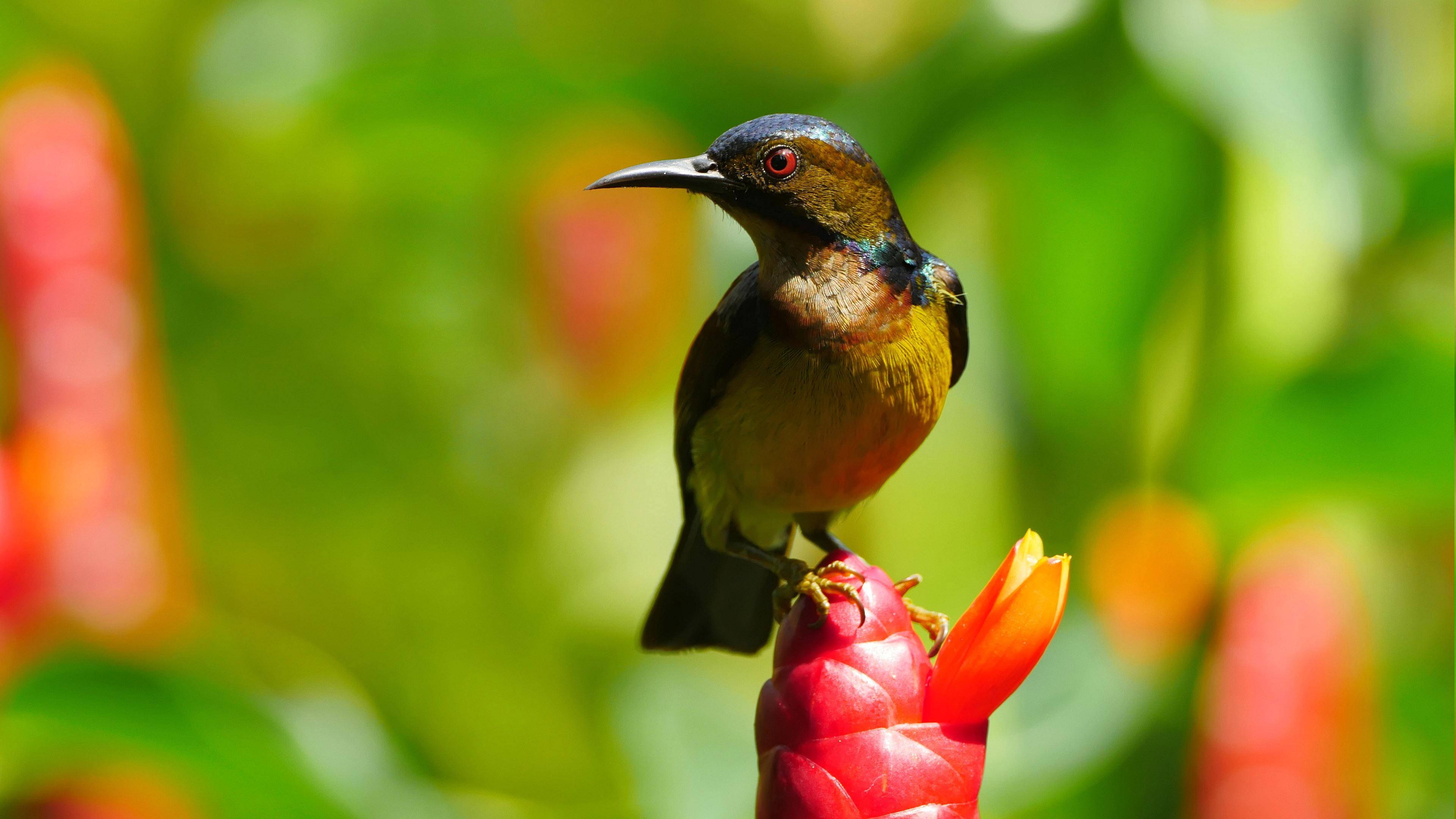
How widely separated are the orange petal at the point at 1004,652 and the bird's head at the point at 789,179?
2.74 ft

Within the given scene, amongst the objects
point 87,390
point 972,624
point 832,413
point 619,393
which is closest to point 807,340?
point 832,413

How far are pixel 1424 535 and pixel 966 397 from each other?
2040mm

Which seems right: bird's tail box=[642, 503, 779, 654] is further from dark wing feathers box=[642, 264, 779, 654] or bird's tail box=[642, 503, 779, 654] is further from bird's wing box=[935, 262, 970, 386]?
bird's wing box=[935, 262, 970, 386]

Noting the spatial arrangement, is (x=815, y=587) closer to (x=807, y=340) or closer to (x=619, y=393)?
(x=807, y=340)

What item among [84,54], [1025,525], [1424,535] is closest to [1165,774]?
[1025,525]

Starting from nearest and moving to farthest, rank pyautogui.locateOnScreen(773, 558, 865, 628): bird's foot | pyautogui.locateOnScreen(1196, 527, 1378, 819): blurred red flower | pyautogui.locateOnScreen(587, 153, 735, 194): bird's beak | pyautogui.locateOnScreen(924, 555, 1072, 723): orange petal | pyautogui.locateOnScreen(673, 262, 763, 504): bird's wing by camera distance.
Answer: pyautogui.locateOnScreen(924, 555, 1072, 723): orange petal
pyautogui.locateOnScreen(773, 558, 865, 628): bird's foot
pyautogui.locateOnScreen(587, 153, 735, 194): bird's beak
pyautogui.locateOnScreen(673, 262, 763, 504): bird's wing
pyautogui.locateOnScreen(1196, 527, 1378, 819): blurred red flower

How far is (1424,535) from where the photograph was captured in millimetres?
4754

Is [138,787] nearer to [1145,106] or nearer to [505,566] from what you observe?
[505,566]

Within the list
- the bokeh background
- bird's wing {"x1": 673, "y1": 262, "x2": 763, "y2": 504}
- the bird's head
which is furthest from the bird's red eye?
the bokeh background

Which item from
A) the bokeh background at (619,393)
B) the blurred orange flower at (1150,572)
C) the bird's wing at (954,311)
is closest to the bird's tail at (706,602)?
the bird's wing at (954,311)

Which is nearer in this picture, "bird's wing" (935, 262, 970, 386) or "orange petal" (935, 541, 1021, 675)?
"orange petal" (935, 541, 1021, 675)

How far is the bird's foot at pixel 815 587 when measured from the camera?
5.17 feet

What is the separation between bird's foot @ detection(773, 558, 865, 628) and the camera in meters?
1.58

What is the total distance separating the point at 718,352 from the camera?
84.4 inches
